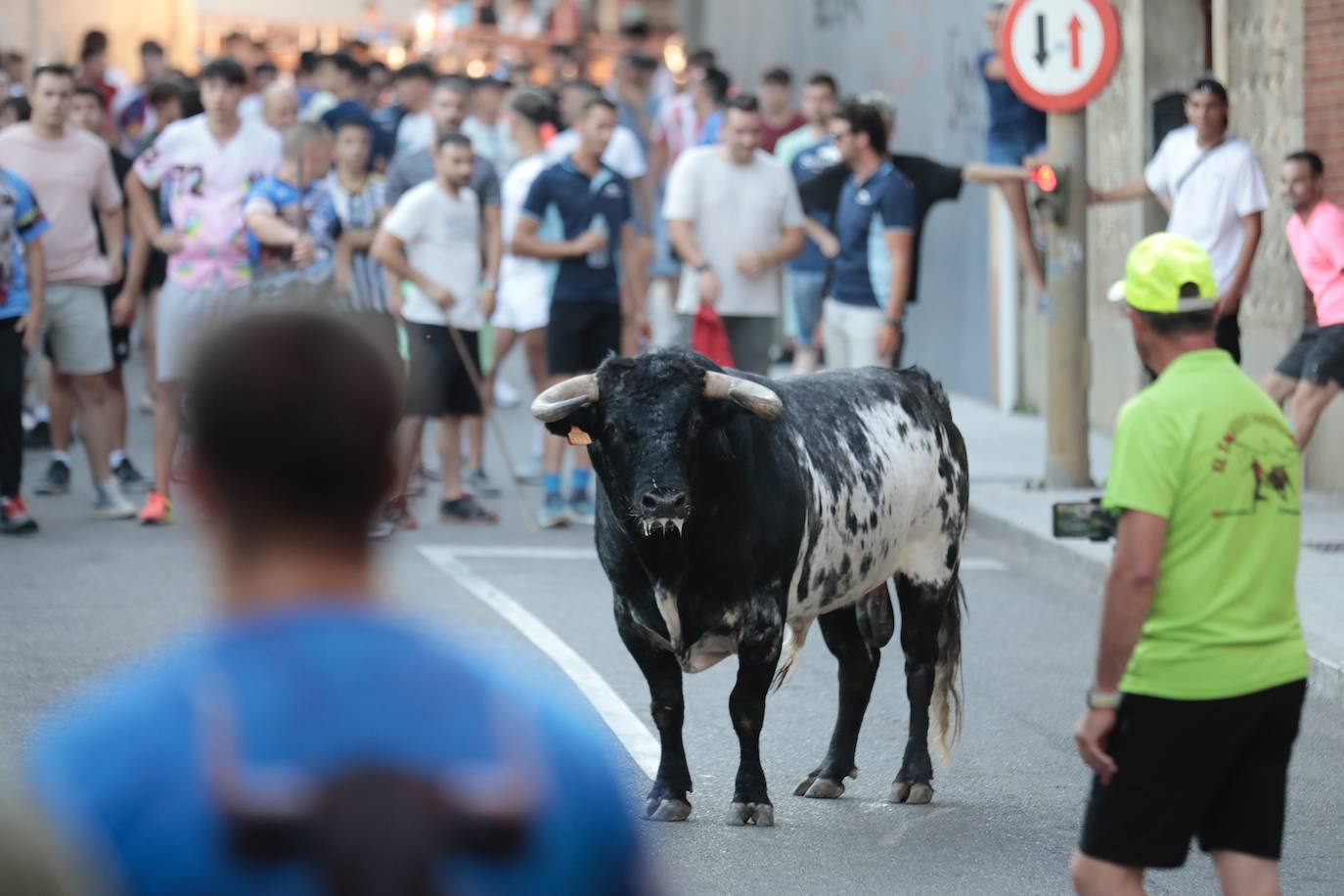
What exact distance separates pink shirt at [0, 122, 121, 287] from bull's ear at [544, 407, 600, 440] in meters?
6.83

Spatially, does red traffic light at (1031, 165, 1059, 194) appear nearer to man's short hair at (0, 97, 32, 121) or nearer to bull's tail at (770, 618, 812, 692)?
man's short hair at (0, 97, 32, 121)

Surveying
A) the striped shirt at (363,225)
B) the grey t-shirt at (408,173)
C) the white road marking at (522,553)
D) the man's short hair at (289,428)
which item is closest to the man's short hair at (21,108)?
the striped shirt at (363,225)

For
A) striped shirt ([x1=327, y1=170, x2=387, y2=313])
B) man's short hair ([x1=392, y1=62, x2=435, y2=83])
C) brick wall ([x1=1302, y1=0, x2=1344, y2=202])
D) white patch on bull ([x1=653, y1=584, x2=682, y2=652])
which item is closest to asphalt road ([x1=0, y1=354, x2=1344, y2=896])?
white patch on bull ([x1=653, y1=584, x2=682, y2=652])

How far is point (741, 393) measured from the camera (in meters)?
6.71

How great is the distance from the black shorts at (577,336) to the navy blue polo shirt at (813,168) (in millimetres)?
3473

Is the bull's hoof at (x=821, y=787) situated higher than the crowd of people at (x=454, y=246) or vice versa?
the crowd of people at (x=454, y=246)

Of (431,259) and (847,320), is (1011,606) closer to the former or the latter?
(847,320)

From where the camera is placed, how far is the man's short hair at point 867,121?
1280cm

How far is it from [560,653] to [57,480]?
220 inches

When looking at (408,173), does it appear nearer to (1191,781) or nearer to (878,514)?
(878,514)

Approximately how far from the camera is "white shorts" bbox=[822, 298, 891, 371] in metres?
13.1

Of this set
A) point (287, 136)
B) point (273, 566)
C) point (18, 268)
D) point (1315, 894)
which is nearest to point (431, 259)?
point (287, 136)

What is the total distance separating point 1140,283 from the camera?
193 inches

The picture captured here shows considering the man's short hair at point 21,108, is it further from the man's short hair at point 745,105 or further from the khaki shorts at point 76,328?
the man's short hair at point 745,105
